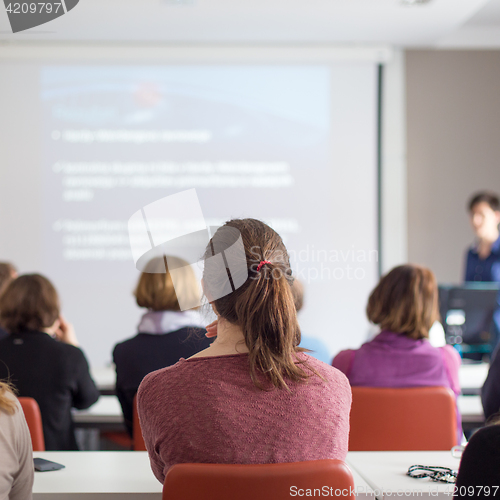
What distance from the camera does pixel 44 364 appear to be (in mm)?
1912

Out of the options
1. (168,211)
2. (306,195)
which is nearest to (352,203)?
(306,195)

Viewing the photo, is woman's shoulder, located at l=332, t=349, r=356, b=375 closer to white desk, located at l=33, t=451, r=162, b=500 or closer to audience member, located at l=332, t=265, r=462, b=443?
audience member, located at l=332, t=265, r=462, b=443

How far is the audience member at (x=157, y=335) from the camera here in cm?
191

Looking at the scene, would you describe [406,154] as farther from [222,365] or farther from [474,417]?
[222,365]

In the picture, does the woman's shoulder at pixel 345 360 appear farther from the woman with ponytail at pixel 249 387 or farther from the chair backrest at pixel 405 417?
the woman with ponytail at pixel 249 387

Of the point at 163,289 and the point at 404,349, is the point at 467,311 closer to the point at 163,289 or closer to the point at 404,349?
the point at 404,349

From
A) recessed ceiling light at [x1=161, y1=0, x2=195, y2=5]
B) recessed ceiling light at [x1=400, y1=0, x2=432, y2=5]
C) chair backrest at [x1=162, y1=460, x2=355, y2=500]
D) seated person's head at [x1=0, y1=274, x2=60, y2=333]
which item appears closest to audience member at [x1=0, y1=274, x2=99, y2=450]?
seated person's head at [x1=0, y1=274, x2=60, y2=333]

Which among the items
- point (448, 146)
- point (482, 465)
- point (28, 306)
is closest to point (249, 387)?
point (482, 465)

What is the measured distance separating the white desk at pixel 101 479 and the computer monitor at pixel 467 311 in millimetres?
1740

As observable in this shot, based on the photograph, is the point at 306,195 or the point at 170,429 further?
the point at 306,195

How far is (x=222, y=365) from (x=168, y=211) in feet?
2.81

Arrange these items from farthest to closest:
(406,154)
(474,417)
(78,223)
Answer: (406,154) < (78,223) < (474,417)

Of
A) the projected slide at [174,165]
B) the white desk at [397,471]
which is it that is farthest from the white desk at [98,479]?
the projected slide at [174,165]

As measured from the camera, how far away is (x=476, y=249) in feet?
12.5
